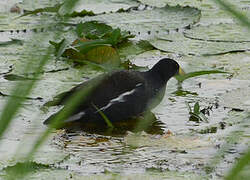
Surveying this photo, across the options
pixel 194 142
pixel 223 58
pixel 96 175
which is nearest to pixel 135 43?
pixel 223 58

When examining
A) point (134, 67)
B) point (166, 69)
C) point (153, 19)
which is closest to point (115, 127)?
point (166, 69)

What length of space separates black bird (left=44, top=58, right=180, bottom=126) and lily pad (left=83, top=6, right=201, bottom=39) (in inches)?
59.1

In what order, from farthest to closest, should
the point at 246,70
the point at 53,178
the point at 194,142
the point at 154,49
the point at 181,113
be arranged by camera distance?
→ the point at 154,49, the point at 246,70, the point at 181,113, the point at 194,142, the point at 53,178

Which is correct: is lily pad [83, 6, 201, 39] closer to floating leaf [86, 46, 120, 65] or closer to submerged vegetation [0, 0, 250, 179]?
submerged vegetation [0, 0, 250, 179]

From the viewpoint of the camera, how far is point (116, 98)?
388 centimetres

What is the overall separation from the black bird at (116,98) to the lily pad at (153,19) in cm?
150

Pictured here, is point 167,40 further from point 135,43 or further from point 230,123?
point 230,123

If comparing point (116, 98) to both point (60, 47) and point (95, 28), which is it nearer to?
point (60, 47)

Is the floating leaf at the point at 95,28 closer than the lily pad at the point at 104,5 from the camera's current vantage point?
Yes

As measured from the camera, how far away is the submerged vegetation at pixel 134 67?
246 cm

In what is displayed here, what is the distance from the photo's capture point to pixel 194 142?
3475 mm

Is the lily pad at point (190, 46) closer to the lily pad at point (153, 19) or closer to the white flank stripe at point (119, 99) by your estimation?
the lily pad at point (153, 19)

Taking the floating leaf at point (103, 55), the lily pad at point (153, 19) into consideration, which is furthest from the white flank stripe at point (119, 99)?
the lily pad at point (153, 19)

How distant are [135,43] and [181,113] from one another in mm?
1358
